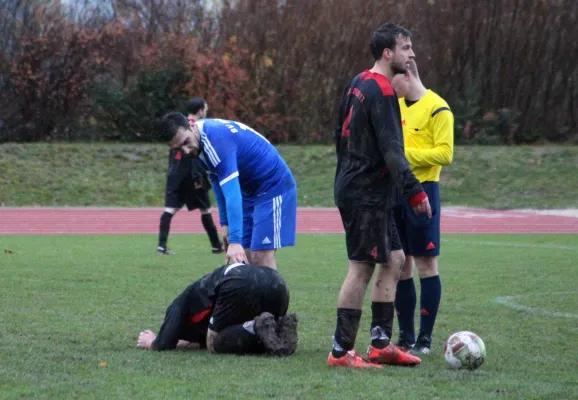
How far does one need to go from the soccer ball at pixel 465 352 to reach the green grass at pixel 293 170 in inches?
698

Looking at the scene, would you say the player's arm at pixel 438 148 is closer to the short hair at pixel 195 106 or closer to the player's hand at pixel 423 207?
the player's hand at pixel 423 207

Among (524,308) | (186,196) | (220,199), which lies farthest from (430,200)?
(186,196)

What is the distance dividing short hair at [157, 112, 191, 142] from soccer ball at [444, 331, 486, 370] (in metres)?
2.14

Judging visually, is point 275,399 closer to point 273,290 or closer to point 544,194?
point 273,290

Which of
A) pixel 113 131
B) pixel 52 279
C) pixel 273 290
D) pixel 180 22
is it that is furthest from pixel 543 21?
pixel 273 290

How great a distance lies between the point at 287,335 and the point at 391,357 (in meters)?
0.68

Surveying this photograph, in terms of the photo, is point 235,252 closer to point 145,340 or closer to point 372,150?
point 145,340

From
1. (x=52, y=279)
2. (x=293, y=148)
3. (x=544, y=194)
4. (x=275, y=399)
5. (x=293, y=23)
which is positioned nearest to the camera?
(x=275, y=399)

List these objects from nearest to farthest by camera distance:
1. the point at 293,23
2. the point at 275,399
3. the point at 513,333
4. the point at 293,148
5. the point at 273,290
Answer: the point at 275,399 < the point at 273,290 < the point at 513,333 < the point at 293,148 < the point at 293,23

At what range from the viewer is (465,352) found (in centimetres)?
596

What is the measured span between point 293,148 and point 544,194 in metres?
7.52

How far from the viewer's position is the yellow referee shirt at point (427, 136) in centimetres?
671

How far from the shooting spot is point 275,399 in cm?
508

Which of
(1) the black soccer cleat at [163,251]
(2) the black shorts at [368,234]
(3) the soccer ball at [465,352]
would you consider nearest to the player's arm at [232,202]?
(2) the black shorts at [368,234]
